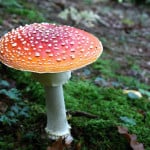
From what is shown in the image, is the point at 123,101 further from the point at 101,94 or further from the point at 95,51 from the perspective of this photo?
the point at 95,51

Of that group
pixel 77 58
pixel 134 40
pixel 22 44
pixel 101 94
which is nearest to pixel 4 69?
pixel 101 94

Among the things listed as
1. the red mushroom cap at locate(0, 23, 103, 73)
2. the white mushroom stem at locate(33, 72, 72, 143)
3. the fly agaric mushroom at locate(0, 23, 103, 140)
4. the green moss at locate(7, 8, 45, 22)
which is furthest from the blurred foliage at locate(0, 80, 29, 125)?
the green moss at locate(7, 8, 45, 22)

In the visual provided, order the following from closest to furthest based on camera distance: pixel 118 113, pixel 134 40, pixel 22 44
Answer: pixel 22 44, pixel 118 113, pixel 134 40

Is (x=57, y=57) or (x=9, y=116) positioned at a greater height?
(x=57, y=57)

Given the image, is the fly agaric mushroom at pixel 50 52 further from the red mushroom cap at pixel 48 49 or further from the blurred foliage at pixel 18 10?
the blurred foliage at pixel 18 10

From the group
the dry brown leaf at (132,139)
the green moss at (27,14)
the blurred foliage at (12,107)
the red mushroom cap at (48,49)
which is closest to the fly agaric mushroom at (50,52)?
the red mushroom cap at (48,49)

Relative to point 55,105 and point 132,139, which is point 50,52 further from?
point 132,139

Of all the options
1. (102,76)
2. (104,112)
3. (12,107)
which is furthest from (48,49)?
(102,76)
